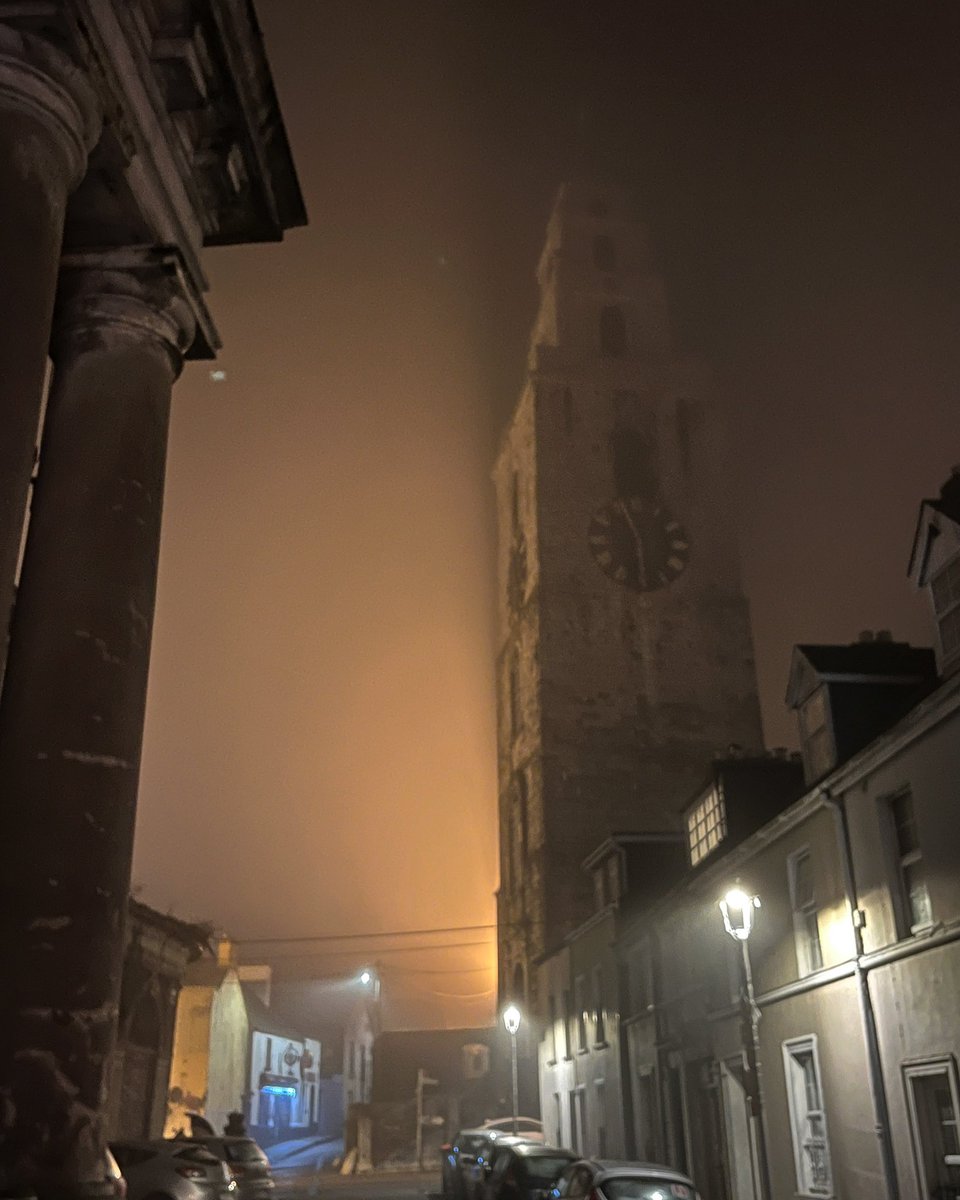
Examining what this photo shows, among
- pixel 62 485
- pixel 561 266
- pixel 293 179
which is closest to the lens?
pixel 62 485

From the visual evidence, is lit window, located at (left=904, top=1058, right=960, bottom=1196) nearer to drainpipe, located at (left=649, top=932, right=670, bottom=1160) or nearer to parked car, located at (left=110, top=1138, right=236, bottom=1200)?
parked car, located at (left=110, top=1138, right=236, bottom=1200)

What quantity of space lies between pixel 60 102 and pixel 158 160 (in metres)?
1.47

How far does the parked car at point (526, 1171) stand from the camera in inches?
714

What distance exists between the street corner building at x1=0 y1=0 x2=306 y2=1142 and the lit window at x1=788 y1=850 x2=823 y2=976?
13.5 meters

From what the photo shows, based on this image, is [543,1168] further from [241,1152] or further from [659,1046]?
[659,1046]

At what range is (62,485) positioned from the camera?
252 inches

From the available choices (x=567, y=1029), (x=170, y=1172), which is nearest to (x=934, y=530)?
(x=170, y=1172)

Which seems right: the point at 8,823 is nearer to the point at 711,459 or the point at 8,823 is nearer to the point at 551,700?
the point at 551,700

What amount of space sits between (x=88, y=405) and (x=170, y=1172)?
10.5 metres

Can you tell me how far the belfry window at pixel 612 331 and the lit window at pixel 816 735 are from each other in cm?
5044

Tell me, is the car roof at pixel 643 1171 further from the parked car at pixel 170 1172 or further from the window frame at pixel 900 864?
the parked car at pixel 170 1172

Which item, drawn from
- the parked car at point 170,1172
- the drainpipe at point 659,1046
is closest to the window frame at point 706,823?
the drainpipe at point 659,1046

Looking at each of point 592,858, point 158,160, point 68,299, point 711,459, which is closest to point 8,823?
point 68,299

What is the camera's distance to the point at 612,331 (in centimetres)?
6856
